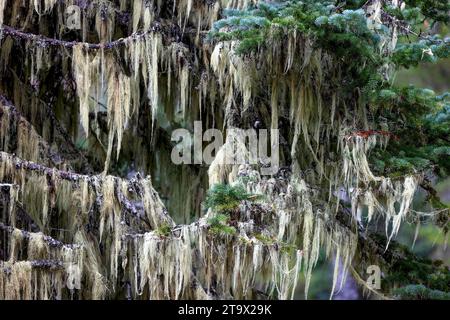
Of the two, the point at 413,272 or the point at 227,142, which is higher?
the point at 227,142

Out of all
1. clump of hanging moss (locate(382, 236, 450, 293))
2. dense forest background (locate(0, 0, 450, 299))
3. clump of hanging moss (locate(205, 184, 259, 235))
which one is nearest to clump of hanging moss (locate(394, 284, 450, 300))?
dense forest background (locate(0, 0, 450, 299))

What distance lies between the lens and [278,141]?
555 cm

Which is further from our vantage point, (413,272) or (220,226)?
(413,272)

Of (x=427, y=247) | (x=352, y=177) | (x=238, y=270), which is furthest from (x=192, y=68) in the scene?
(x=427, y=247)

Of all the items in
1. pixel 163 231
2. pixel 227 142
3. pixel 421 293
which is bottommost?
pixel 421 293

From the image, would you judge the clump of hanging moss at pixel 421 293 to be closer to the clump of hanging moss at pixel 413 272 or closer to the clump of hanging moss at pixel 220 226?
the clump of hanging moss at pixel 413 272

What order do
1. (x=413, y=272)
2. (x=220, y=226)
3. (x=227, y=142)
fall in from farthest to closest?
(x=413, y=272) → (x=227, y=142) → (x=220, y=226)

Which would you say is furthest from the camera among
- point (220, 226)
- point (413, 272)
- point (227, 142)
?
point (413, 272)

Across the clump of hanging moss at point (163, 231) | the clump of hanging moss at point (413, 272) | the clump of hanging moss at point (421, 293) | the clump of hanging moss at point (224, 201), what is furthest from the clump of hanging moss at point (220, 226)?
the clump of hanging moss at point (413, 272)

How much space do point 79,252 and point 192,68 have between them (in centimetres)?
163

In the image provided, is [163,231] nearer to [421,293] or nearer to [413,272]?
[421,293]

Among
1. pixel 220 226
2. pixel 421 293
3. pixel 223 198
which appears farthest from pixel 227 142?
pixel 421 293
